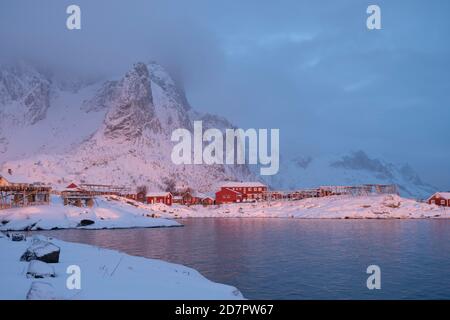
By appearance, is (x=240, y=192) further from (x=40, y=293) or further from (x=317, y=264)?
(x=40, y=293)

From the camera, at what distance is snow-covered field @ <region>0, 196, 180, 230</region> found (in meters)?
76.6

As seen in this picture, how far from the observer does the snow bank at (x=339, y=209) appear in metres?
113

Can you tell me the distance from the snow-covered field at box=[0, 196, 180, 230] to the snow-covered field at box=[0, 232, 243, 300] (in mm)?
55303

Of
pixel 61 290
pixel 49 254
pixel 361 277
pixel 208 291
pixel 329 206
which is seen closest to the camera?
pixel 61 290

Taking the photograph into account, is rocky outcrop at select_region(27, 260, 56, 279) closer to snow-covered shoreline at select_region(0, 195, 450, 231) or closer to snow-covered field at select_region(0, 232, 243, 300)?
snow-covered field at select_region(0, 232, 243, 300)

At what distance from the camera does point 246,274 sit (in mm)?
29453

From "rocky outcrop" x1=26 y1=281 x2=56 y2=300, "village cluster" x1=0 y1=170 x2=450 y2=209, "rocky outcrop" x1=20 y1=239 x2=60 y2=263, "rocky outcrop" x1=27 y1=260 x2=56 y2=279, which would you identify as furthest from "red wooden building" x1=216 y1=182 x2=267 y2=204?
"rocky outcrop" x1=26 y1=281 x2=56 y2=300

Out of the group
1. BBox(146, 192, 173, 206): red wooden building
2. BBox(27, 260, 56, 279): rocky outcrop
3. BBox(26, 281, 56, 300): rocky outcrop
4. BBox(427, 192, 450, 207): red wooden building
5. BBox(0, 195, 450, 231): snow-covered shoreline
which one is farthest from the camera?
BBox(146, 192, 173, 206): red wooden building

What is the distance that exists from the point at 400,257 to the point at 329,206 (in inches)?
3344

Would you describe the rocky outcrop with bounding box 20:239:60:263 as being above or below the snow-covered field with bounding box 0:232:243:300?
above
